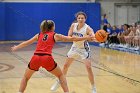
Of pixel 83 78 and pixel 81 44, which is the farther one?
pixel 83 78

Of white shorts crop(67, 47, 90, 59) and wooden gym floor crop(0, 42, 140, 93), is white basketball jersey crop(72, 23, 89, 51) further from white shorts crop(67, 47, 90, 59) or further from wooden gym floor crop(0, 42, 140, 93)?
wooden gym floor crop(0, 42, 140, 93)

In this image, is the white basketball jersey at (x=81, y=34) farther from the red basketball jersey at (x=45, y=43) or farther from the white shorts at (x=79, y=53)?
the red basketball jersey at (x=45, y=43)

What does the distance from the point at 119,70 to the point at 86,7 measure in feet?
51.4

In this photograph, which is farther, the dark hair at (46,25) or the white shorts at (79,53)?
the white shorts at (79,53)

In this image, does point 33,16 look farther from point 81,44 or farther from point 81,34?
point 81,34

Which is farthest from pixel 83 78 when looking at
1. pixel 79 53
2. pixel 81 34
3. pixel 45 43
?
pixel 45 43

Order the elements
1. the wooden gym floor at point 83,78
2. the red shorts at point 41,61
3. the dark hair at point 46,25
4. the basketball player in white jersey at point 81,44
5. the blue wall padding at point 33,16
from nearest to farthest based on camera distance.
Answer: the red shorts at point 41,61
the dark hair at point 46,25
the basketball player in white jersey at point 81,44
the wooden gym floor at point 83,78
the blue wall padding at point 33,16

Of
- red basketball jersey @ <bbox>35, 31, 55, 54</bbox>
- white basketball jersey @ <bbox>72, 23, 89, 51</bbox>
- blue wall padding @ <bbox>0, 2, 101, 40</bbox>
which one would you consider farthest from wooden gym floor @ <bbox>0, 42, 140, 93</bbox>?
blue wall padding @ <bbox>0, 2, 101, 40</bbox>

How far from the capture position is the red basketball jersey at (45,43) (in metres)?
6.37

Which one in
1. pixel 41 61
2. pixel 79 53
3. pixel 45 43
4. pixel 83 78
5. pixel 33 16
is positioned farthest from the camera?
pixel 33 16

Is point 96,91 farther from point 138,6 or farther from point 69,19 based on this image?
point 138,6

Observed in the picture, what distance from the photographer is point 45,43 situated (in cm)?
640

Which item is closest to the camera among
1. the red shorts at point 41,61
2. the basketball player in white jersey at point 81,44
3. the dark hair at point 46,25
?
the red shorts at point 41,61

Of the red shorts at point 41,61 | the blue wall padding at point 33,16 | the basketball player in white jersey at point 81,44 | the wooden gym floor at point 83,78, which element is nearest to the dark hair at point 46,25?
the red shorts at point 41,61
